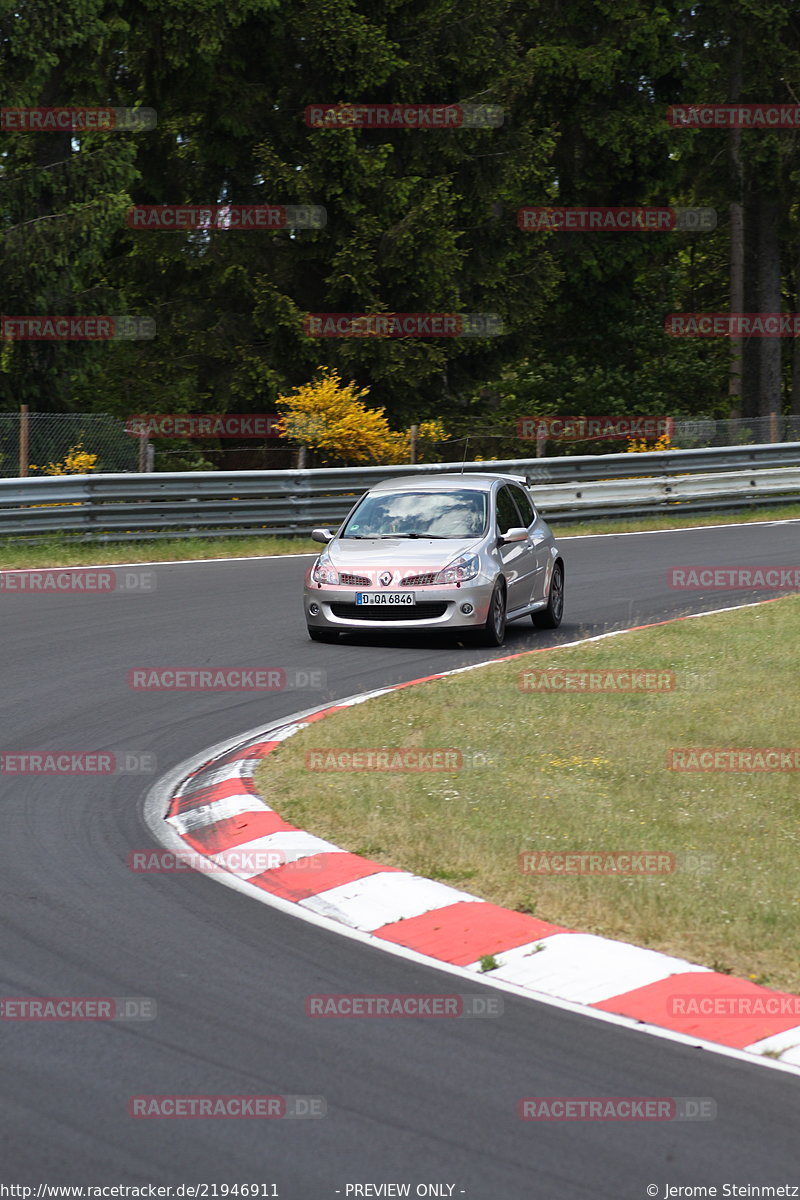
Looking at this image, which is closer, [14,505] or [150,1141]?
[150,1141]

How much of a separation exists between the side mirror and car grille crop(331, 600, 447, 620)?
1103 millimetres

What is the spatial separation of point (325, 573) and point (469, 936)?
813 cm

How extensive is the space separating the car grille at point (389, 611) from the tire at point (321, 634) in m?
0.23

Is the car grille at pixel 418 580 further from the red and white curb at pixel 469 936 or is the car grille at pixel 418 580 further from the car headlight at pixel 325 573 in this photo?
the red and white curb at pixel 469 936

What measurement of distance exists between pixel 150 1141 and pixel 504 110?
102 ft

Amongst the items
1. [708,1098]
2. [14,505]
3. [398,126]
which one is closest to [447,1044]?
[708,1098]

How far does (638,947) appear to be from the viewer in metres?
6.08

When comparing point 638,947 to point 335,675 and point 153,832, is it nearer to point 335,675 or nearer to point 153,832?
point 153,832

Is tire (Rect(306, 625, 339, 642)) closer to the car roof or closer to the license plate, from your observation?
the license plate

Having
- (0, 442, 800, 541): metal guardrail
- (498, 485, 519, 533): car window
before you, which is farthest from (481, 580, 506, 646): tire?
(0, 442, 800, 541): metal guardrail

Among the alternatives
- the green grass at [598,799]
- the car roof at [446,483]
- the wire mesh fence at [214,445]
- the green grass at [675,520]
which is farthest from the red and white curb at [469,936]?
the green grass at [675,520]

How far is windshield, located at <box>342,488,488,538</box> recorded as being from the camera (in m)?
14.8

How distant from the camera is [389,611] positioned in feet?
45.9

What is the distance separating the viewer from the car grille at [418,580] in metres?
13.9
